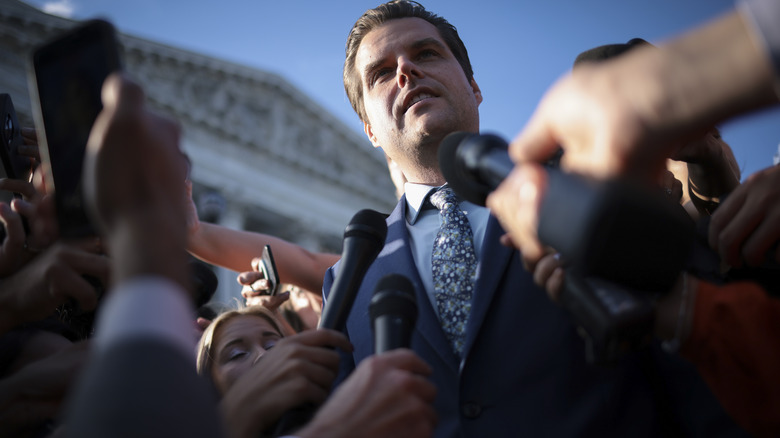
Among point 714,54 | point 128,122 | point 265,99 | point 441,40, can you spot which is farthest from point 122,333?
point 265,99

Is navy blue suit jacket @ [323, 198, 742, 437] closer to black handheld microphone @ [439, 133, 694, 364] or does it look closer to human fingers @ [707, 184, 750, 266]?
human fingers @ [707, 184, 750, 266]

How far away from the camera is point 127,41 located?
66.0ft

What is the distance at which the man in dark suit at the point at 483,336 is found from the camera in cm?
143

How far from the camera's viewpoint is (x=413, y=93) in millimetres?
2299

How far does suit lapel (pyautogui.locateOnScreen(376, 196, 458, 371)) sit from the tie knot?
0.47ft

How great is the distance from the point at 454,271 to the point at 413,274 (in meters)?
0.14

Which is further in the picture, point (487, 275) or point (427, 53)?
point (427, 53)

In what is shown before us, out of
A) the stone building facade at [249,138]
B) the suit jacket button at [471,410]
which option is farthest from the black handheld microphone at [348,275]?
the stone building facade at [249,138]

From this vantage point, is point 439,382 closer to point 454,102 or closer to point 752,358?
point 752,358

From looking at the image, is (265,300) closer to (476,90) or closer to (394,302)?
(476,90)

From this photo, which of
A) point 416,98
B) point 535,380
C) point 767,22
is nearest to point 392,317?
point 535,380

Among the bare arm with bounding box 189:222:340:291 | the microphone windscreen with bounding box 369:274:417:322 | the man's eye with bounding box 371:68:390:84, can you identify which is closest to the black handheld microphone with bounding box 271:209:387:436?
the microphone windscreen with bounding box 369:274:417:322

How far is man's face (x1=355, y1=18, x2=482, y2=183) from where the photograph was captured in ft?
7.45

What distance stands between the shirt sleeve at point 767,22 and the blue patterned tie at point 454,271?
1.10 metres
